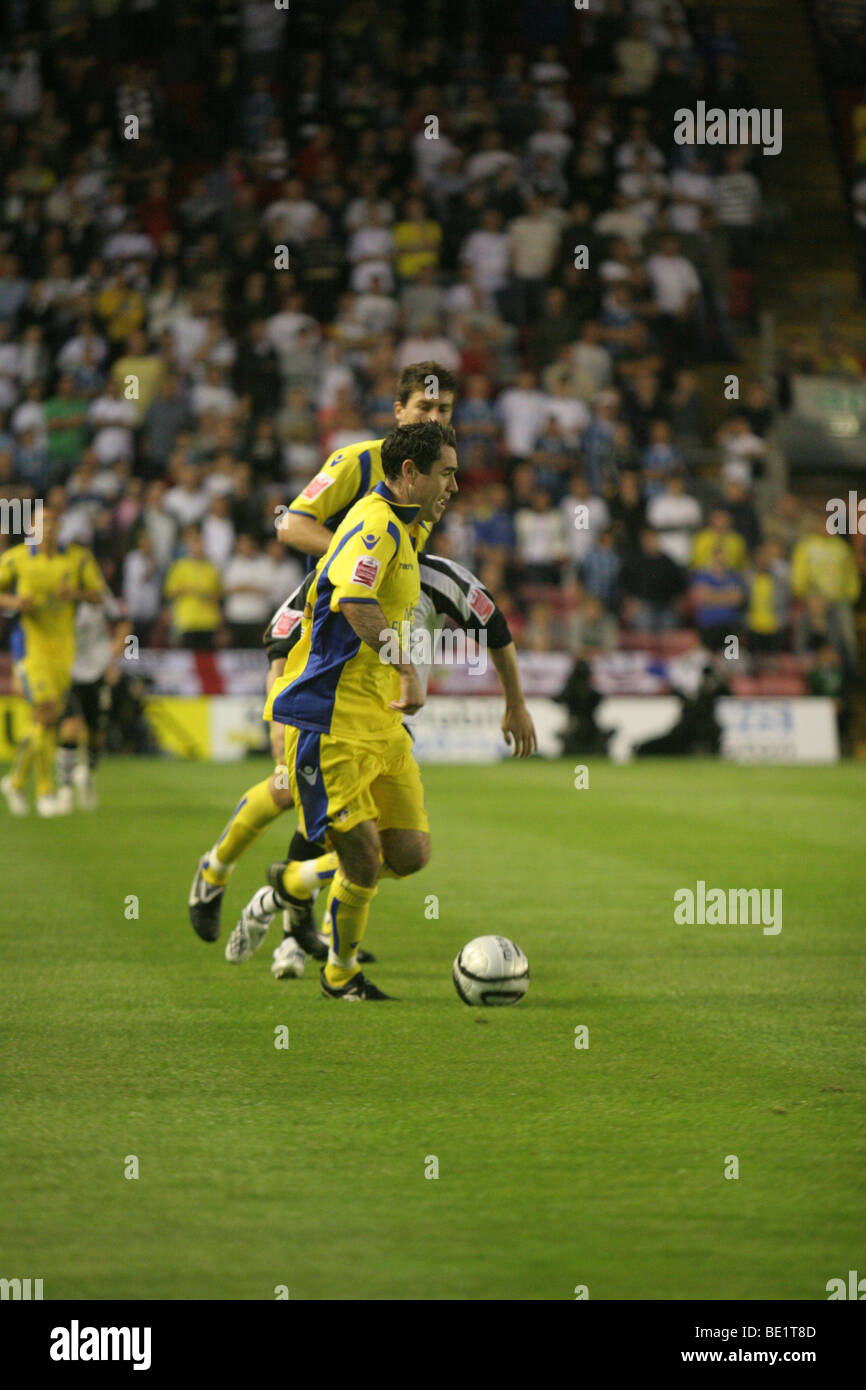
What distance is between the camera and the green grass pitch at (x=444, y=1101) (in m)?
4.08

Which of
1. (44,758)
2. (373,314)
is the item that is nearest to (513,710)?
(44,758)

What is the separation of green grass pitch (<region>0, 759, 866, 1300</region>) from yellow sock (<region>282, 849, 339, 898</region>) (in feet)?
1.34

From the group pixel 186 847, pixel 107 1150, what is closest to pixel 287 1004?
pixel 107 1150

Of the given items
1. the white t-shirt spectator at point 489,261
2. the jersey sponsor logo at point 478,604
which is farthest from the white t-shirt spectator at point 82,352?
the jersey sponsor logo at point 478,604

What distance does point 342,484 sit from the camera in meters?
7.54

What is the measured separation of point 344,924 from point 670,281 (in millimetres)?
17546

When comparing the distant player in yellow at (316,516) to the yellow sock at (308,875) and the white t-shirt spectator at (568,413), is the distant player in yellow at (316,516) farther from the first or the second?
the white t-shirt spectator at (568,413)

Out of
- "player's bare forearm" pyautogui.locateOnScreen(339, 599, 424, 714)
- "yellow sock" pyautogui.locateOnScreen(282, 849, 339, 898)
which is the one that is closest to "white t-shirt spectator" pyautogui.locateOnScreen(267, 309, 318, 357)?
"yellow sock" pyautogui.locateOnScreen(282, 849, 339, 898)

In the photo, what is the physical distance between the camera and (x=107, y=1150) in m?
4.95

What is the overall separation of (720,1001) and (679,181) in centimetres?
1873

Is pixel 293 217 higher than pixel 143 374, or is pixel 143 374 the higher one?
pixel 293 217

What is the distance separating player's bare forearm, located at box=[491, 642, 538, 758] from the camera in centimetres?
712

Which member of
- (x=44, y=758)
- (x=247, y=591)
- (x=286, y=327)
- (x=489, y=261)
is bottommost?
(x=44, y=758)

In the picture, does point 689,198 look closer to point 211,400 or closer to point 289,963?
point 211,400
